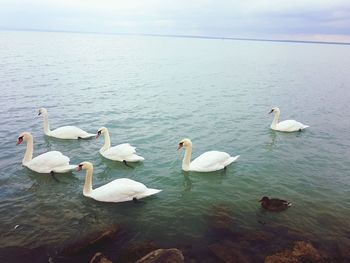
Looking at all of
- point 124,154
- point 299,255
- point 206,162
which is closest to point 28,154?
point 124,154

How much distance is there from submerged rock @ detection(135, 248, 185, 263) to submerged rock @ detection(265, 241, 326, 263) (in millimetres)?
2045

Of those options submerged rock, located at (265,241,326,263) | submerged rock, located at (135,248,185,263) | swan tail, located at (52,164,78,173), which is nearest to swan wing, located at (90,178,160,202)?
swan tail, located at (52,164,78,173)

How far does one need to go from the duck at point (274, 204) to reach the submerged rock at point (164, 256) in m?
3.56

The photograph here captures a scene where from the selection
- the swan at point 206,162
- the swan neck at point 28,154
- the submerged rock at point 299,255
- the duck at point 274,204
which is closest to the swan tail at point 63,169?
the swan neck at point 28,154

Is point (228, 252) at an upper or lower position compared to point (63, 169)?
lower

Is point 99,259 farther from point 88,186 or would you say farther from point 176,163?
point 176,163

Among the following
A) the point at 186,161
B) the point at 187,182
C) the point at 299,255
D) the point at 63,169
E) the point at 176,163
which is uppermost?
the point at 186,161

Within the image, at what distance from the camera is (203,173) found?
1365 centimetres

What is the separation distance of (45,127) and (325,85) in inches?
1189

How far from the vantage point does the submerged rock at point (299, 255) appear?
8.25 metres

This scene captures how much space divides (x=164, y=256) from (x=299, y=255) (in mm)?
3167

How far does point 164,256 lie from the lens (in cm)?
788

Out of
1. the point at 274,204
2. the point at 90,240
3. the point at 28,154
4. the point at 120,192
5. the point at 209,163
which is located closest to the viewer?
the point at 90,240

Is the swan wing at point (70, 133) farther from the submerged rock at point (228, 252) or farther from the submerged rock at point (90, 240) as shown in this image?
the submerged rock at point (228, 252)
